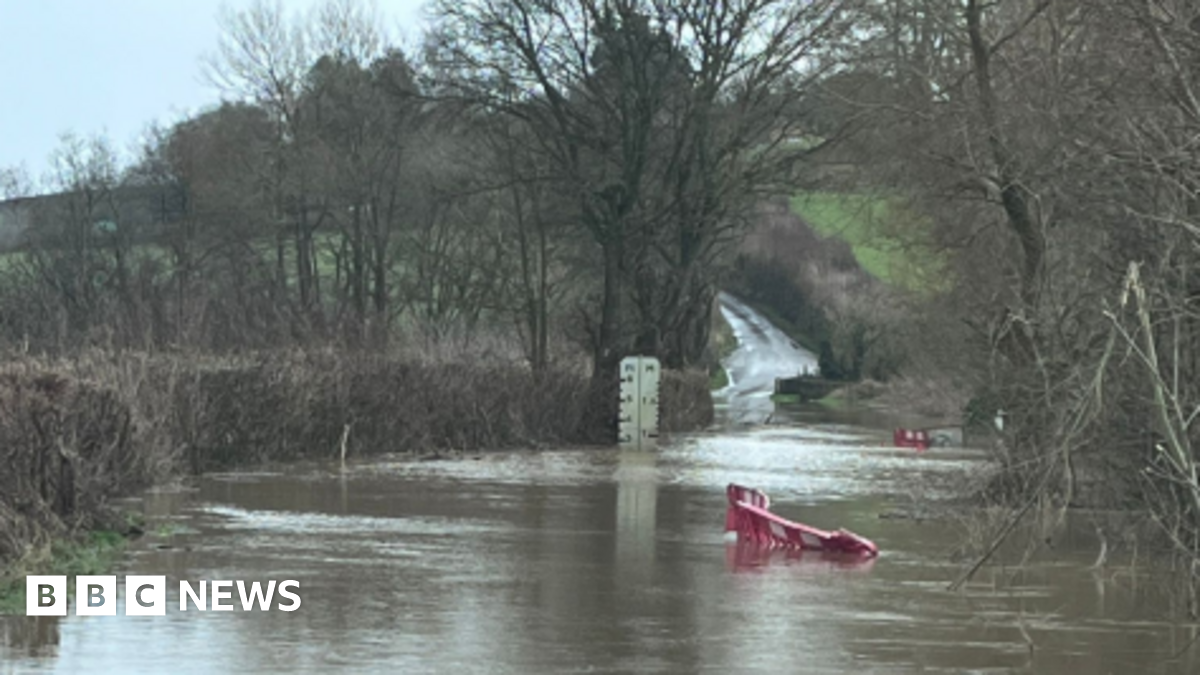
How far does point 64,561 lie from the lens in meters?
14.6

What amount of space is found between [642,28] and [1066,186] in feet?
83.2

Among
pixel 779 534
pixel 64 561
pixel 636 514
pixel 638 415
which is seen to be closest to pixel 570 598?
pixel 64 561

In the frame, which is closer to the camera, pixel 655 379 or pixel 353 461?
pixel 353 461

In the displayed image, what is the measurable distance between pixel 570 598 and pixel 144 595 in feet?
10.6

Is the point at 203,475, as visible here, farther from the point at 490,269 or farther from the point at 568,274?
the point at 490,269

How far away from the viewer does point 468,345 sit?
4100 cm

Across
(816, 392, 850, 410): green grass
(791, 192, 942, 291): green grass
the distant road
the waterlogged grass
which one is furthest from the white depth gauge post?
(816, 392, 850, 410): green grass

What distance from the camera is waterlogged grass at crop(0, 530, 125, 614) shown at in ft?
42.5

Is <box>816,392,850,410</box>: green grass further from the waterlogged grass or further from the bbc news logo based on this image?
the bbc news logo

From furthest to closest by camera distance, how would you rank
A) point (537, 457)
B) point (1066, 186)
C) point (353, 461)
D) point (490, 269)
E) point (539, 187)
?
point (490, 269) < point (539, 187) < point (537, 457) < point (353, 461) < point (1066, 186)

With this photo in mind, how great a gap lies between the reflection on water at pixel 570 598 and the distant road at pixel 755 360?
3990 centimetres

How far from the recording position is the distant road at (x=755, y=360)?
2926 inches

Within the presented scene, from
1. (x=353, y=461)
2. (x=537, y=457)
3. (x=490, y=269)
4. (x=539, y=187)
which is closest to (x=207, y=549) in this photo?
(x=353, y=461)

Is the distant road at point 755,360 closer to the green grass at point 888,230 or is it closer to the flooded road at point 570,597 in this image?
the green grass at point 888,230
